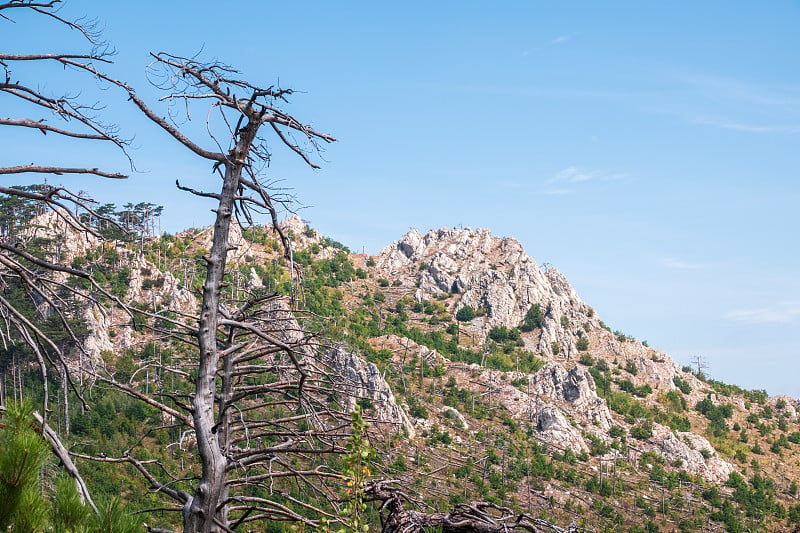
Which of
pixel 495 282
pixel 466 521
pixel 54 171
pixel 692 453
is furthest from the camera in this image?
pixel 495 282

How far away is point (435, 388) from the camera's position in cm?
8194

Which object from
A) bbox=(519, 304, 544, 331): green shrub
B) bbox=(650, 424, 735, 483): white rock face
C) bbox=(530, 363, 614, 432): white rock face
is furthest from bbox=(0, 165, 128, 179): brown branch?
bbox=(519, 304, 544, 331): green shrub

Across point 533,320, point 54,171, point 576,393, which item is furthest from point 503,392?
point 54,171

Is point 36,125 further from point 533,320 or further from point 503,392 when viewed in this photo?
point 533,320

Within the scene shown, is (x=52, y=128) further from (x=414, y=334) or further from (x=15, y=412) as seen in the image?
(x=414, y=334)

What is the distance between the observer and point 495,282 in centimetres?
10469

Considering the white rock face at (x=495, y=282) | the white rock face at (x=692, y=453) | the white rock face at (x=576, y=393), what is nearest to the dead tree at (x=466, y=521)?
the white rock face at (x=692, y=453)

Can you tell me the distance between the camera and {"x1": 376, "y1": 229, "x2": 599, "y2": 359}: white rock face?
100 meters

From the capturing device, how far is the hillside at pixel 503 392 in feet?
198

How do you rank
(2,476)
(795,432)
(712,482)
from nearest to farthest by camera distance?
1. (2,476)
2. (712,482)
3. (795,432)

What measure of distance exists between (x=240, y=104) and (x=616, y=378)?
3748 inches

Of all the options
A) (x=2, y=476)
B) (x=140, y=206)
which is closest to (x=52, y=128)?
(x=2, y=476)

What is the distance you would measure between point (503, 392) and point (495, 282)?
24.9 meters

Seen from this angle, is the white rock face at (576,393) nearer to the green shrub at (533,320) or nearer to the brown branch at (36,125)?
the green shrub at (533,320)
